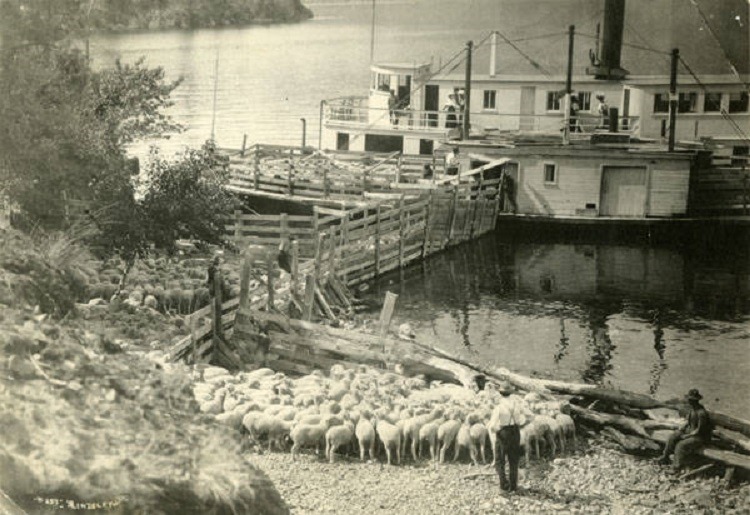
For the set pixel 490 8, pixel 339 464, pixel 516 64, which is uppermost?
pixel 490 8

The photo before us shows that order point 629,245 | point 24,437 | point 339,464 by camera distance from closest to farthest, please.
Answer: point 24,437 < point 339,464 < point 629,245

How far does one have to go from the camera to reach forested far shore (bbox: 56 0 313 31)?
20.4 meters

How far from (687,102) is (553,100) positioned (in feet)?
20.6

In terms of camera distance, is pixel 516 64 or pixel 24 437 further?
pixel 516 64

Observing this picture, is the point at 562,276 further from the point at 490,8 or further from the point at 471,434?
the point at 490,8

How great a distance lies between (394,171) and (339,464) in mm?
27986

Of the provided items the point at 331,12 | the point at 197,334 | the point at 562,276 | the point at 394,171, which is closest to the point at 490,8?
the point at 331,12

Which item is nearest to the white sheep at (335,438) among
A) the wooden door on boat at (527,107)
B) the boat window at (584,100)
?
the wooden door on boat at (527,107)

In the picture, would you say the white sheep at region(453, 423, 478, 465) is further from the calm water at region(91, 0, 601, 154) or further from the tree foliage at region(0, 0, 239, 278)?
the calm water at region(91, 0, 601, 154)

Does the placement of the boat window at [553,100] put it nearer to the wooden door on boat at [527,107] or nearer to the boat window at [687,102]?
the wooden door on boat at [527,107]

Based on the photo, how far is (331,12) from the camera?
485 ft

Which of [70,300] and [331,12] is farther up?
[331,12]

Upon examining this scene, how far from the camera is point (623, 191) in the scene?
1535 inches

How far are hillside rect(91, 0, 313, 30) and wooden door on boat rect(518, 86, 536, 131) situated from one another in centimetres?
1225
